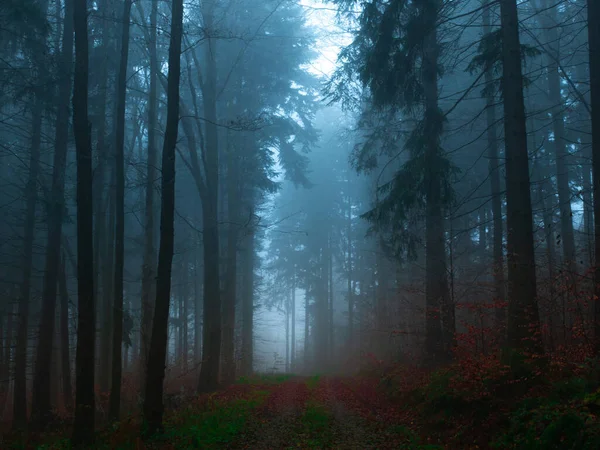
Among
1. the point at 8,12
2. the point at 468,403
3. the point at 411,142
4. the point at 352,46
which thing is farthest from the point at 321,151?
the point at 468,403

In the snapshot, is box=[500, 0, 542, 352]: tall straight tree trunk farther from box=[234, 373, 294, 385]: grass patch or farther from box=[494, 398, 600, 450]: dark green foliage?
box=[234, 373, 294, 385]: grass patch

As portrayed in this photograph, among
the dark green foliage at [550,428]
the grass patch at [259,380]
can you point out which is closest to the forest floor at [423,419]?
the dark green foliage at [550,428]

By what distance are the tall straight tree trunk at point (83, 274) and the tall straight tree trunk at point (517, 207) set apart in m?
8.00

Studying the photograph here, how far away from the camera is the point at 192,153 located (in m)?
15.9

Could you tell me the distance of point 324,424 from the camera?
10.0m

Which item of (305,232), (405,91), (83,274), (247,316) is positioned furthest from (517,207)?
(247,316)

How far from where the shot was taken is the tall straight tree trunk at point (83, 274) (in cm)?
942

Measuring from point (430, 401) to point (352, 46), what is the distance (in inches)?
430

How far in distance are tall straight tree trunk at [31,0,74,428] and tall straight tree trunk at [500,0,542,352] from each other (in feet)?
Result: 36.0

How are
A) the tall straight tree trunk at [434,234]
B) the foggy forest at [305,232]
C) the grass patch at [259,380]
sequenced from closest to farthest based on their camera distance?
the foggy forest at [305,232] < the tall straight tree trunk at [434,234] < the grass patch at [259,380]

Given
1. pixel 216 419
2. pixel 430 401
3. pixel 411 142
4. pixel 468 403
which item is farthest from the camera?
pixel 411 142

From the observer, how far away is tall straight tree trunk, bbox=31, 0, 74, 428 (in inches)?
525

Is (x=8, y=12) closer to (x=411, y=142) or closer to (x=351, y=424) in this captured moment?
(x=411, y=142)

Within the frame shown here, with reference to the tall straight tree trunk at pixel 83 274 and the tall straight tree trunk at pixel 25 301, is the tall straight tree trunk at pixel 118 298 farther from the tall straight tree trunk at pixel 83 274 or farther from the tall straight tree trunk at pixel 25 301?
the tall straight tree trunk at pixel 25 301
